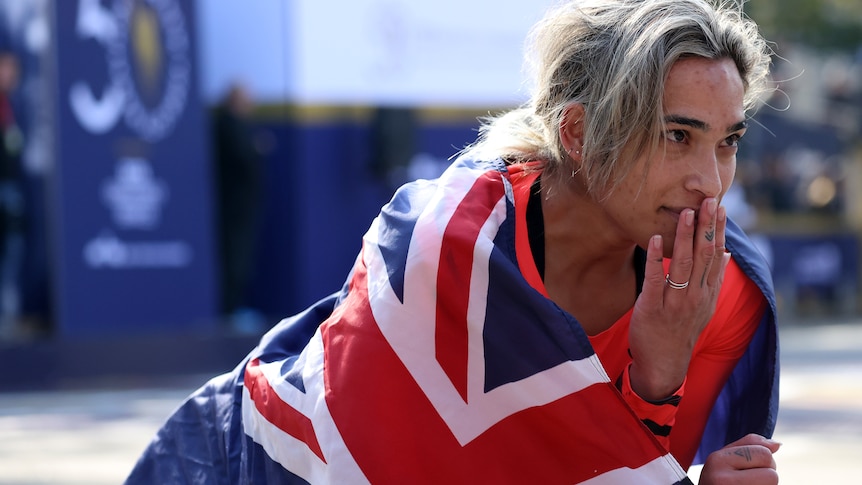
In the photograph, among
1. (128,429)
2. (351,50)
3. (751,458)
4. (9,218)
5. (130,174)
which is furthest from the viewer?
(351,50)

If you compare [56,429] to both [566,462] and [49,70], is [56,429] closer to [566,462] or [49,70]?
[49,70]

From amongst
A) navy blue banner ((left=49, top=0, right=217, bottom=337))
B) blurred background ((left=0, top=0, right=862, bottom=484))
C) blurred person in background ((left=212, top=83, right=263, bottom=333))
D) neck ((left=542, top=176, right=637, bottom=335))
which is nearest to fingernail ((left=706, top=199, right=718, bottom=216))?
neck ((left=542, top=176, right=637, bottom=335))

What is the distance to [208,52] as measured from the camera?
29.5 feet

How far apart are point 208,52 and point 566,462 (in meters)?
7.07

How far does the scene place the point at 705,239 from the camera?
2.39 meters

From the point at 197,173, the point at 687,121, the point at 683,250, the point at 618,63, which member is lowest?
the point at 197,173

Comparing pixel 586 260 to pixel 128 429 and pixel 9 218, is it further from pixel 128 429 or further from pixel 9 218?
pixel 9 218

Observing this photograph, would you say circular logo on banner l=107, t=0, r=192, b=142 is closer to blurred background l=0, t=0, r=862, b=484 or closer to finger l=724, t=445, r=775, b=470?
blurred background l=0, t=0, r=862, b=484

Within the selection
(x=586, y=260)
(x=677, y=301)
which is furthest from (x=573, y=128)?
(x=677, y=301)

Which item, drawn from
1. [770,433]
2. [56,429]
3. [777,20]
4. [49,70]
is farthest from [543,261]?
[777,20]

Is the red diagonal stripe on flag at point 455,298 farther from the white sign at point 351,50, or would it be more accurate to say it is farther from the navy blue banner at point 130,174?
the white sign at point 351,50

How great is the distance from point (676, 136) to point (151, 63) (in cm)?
596

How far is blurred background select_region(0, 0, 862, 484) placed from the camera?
723 centimetres

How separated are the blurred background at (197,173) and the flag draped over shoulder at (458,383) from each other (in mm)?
2982
